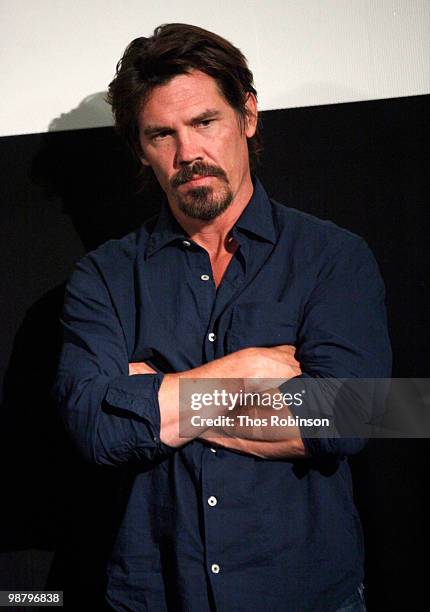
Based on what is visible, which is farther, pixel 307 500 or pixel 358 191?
pixel 358 191

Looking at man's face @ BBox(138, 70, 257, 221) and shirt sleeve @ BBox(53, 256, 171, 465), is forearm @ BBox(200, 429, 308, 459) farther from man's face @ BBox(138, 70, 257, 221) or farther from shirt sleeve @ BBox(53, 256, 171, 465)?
man's face @ BBox(138, 70, 257, 221)

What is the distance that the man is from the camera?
53.0 inches

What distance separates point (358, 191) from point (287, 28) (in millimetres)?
473

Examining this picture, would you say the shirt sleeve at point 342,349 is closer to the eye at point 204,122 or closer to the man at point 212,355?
the man at point 212,355

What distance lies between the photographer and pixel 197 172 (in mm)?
1505

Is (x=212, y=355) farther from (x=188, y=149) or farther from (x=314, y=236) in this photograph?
(x=188, y=149)

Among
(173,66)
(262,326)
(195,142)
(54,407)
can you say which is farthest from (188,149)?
(54,407)

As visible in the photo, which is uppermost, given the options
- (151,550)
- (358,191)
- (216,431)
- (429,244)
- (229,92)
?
(229,92)

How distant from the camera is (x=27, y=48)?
76.6 inches

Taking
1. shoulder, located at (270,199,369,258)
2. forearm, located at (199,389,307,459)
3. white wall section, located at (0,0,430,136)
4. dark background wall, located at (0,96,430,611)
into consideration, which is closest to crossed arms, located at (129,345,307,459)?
forearm, located at (199,389,307,459)

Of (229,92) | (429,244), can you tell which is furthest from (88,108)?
(429,244)

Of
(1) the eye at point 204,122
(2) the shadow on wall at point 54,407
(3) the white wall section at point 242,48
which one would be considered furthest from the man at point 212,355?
(2) the shadow on wall at point 54,407

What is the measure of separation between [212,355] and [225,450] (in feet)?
0.66

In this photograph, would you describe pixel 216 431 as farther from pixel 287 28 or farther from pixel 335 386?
pixel 287 28
